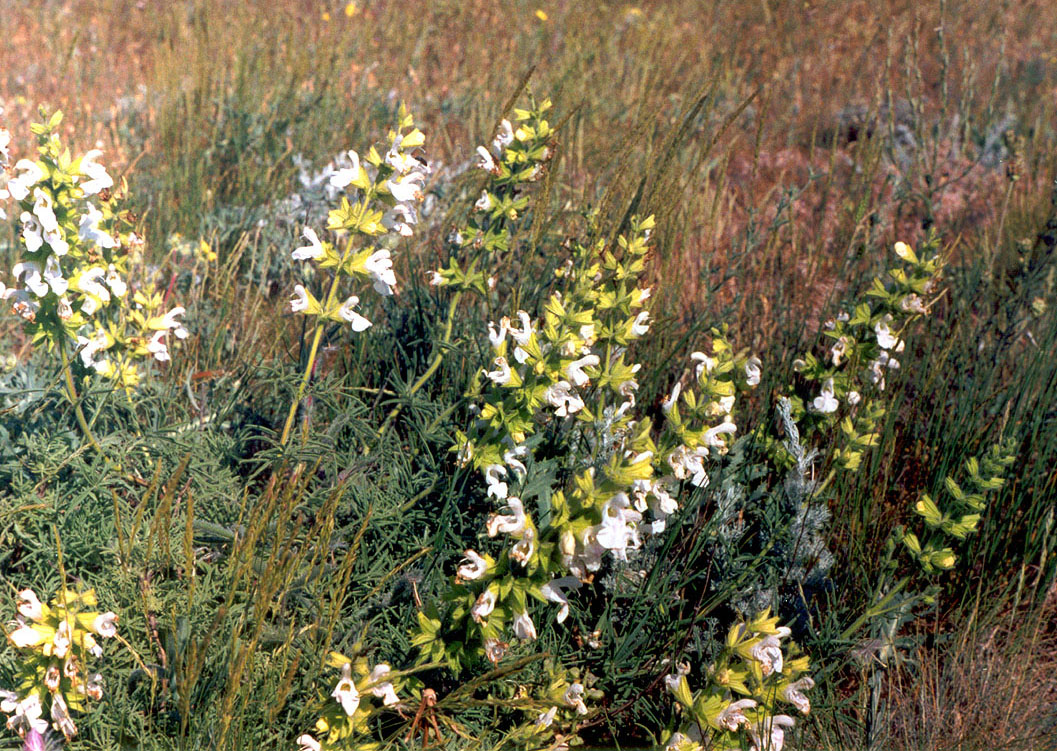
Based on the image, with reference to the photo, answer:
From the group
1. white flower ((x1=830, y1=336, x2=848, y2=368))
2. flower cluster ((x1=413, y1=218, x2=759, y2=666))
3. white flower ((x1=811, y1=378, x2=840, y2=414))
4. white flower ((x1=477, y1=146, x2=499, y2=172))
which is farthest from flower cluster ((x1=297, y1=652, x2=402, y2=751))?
white flower ((x1=830, y1=336, x2=848, y2=368))

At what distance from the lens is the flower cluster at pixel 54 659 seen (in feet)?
4.35

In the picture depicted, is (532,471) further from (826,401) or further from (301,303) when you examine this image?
(826,401)

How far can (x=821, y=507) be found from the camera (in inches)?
74.0

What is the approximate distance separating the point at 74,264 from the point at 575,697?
134 cm

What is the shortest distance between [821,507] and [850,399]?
0.96 feet

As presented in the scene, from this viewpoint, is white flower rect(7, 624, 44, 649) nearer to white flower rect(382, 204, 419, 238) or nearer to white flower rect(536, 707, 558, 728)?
white flower rect(536, 707, 558, 728)

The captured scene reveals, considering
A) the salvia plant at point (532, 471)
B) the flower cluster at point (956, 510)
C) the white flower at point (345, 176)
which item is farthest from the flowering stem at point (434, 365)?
the flower cluster at point (956, 510)

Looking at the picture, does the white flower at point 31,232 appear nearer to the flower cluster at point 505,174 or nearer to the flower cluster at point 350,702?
the flower cluster at point 505,174

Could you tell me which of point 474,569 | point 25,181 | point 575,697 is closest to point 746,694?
point 575,697

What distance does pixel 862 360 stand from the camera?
205 cm

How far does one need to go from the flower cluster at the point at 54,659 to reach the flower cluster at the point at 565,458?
0.55 metres

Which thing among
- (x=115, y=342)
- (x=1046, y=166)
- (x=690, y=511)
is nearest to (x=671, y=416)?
(x=690, y=511)

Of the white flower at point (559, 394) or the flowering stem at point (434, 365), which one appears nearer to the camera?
the white flower at point (559, 394)

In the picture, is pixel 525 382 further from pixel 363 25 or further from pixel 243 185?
pixel 363 25
